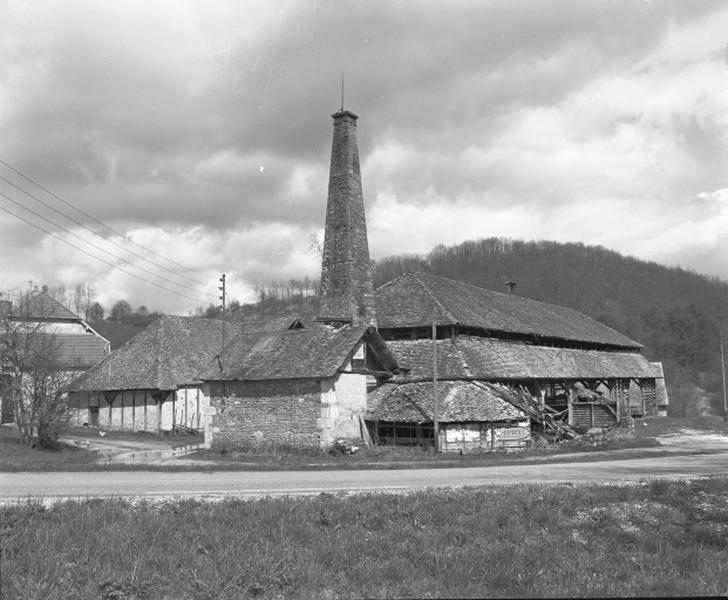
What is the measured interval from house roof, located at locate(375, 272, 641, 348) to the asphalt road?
52.4 ft

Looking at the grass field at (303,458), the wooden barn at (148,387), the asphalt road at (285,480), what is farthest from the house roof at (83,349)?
the asphalt road at (285,480)

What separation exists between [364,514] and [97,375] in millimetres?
40267

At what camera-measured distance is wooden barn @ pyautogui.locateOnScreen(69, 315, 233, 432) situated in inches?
1702

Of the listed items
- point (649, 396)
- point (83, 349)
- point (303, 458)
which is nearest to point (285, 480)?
point (303, 458)

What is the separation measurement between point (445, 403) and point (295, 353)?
704 cm

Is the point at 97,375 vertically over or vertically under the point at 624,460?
over

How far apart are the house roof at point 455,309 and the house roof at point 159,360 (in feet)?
47.8

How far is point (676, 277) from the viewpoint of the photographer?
4232 inches

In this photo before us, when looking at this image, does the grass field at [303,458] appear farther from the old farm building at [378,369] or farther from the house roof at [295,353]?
the house roof at [295,353]

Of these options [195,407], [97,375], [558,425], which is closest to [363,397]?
[558,425]

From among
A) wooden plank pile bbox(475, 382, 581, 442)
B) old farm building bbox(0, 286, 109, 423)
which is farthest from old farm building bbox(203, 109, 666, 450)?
old farm building bbox(0, 286, 109, 423)

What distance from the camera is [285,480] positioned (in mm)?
16094

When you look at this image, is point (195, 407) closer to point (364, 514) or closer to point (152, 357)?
point (152, 357)

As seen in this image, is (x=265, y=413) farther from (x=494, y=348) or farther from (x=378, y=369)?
(x=494, y=348)
